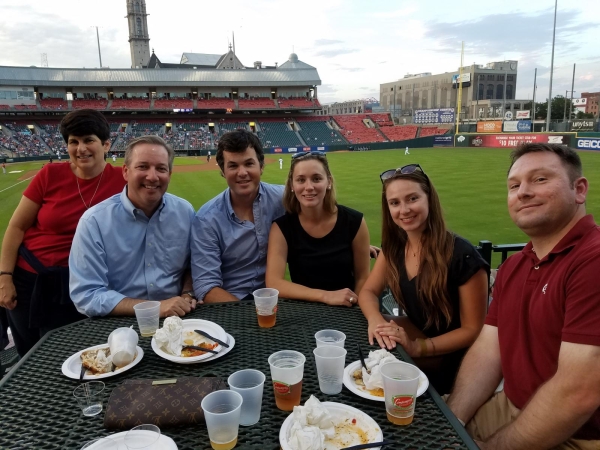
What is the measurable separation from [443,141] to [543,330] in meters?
47.0

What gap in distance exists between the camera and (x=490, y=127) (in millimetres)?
43062

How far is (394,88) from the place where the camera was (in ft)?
367

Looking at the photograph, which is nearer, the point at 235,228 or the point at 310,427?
the point at 310,427

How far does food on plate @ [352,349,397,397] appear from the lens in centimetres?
183

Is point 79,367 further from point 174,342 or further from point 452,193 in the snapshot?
point 452,193

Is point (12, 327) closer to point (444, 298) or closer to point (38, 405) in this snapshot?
point (38, 405)

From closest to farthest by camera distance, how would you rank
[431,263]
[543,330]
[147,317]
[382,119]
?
[543,330] < [147,317] < [431,263] < [382,119]

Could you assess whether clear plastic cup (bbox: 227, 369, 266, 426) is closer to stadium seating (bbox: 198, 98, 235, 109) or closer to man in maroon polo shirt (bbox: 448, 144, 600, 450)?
man in maroon polo shirt (bbox: 448, 144, 600, 450)

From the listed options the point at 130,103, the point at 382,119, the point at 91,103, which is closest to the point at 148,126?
the point at 130,103

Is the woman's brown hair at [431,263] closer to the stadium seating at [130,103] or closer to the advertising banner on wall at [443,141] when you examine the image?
the advertising banner on wall at [443,141]

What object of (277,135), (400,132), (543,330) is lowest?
(543,330)

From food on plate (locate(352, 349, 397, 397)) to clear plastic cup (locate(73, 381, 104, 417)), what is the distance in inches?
45.9

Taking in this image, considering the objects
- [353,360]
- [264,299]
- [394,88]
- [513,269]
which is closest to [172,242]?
[264,299]

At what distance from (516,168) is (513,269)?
0.57 meters
